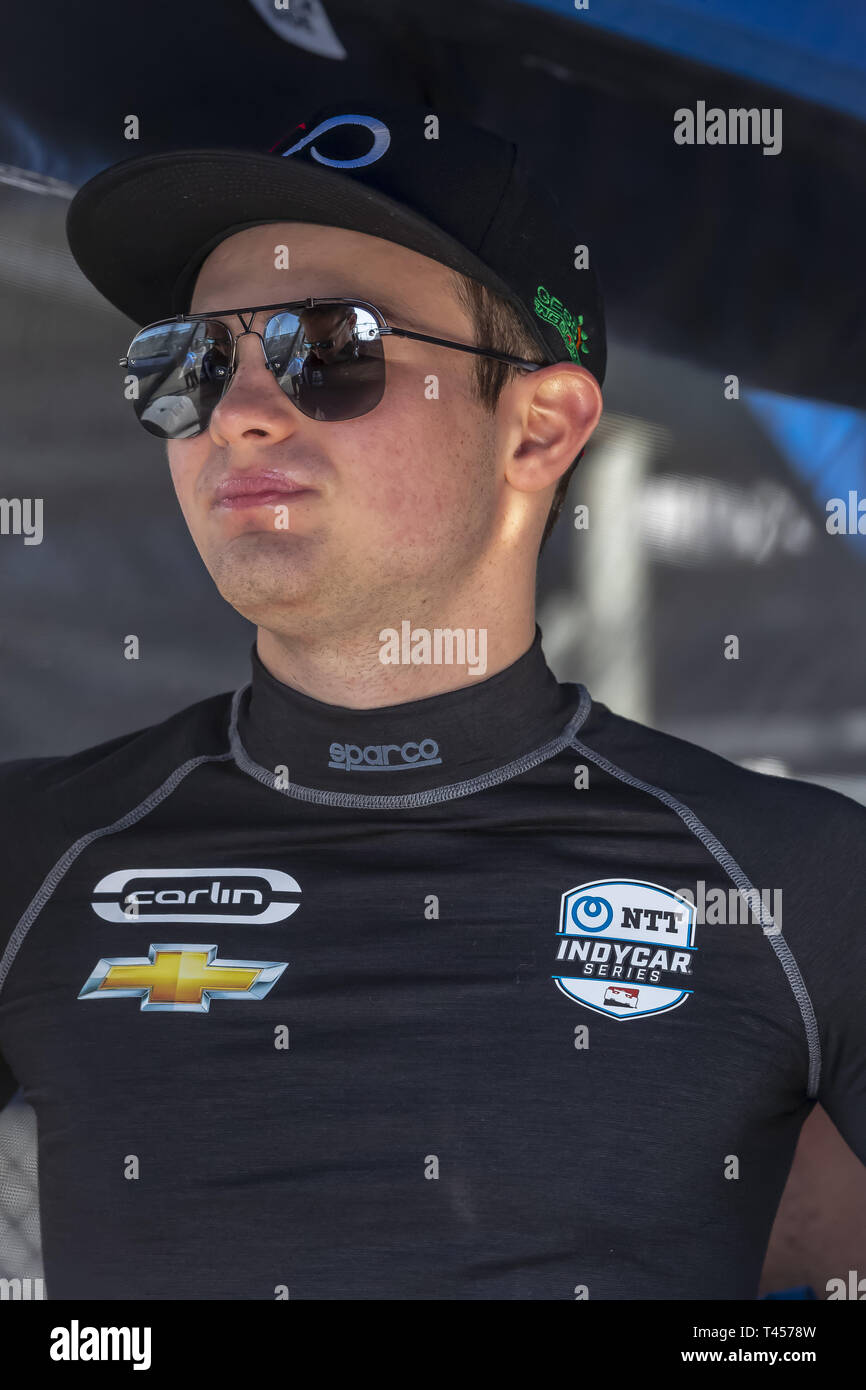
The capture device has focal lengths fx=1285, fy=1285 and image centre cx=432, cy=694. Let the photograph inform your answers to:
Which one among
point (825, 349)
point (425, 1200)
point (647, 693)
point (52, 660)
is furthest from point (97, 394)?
point (425, 1200)

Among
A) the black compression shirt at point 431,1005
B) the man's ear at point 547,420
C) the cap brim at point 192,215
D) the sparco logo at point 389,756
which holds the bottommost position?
the black compression shirt at point 431,1005

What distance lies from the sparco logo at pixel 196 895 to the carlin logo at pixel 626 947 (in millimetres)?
334

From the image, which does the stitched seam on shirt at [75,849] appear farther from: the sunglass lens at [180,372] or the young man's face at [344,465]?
the sunglass lens at [180,372]

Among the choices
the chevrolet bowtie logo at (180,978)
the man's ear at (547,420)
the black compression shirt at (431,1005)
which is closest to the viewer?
the black compression shirt at (431,1005)

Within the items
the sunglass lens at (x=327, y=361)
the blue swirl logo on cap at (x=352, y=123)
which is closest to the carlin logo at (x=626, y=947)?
the sunglass lens at (x=327, y=361)

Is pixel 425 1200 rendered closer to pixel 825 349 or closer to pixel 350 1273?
pixel 350 1273

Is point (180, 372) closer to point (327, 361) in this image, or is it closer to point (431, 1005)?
point (327, 361)

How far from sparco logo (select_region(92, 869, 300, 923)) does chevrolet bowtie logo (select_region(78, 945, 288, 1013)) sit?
5 centimetres

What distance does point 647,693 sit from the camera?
7.40 ft

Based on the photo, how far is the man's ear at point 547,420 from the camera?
1673mm

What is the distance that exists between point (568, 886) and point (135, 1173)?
58 cm

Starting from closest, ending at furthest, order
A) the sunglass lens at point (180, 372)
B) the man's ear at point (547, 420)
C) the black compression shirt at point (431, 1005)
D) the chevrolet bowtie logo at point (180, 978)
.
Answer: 1. the black compression shirt at point (431, 1005)
2. the chevrolet bowtie logo at point (180, 978)
3. the sunglass lens at point (180, 372)
4. the man's ear at point (547, 420)

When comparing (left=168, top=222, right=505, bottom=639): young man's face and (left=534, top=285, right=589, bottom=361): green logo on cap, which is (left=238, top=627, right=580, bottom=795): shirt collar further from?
(left=534, top=285, right=589, bottom=361): green logo on cap

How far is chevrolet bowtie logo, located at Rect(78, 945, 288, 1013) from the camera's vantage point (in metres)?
1.47
